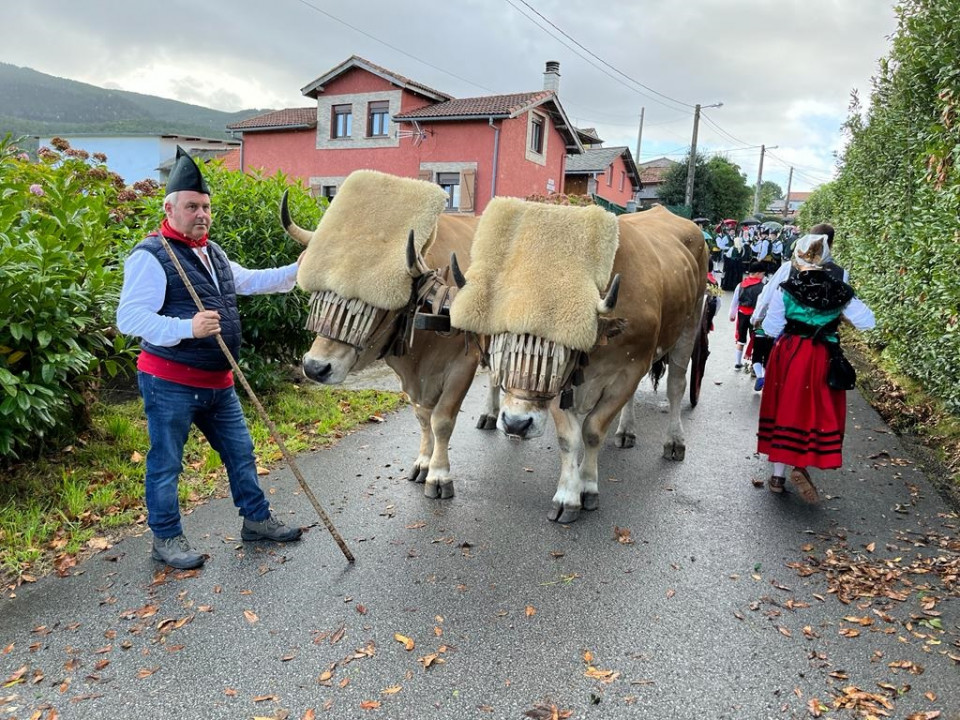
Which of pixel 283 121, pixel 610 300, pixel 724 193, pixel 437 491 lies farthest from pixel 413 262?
pixel 724 193

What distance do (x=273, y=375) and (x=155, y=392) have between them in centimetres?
326

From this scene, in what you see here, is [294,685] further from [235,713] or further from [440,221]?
[440,221]

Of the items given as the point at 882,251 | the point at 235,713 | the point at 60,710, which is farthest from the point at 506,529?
the point at 882,251

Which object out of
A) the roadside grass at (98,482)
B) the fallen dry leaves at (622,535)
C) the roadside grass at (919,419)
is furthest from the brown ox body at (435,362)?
the roadside grass at (919,419)

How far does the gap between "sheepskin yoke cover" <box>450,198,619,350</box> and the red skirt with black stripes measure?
76.5 inches

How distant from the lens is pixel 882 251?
9.37m

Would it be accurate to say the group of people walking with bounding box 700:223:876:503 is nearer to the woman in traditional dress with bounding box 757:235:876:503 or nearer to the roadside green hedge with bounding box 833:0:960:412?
the woman in traditional dress with bounding box 757:235:876:503

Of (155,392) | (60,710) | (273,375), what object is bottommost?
(60,710)

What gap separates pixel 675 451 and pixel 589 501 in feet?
5.28

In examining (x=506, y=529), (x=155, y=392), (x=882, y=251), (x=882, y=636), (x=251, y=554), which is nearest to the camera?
(x=882, y=636)

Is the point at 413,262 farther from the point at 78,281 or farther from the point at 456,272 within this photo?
the point at 78,281

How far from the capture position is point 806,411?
4.77 metres

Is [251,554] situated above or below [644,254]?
below

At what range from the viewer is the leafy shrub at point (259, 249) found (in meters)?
6.36
